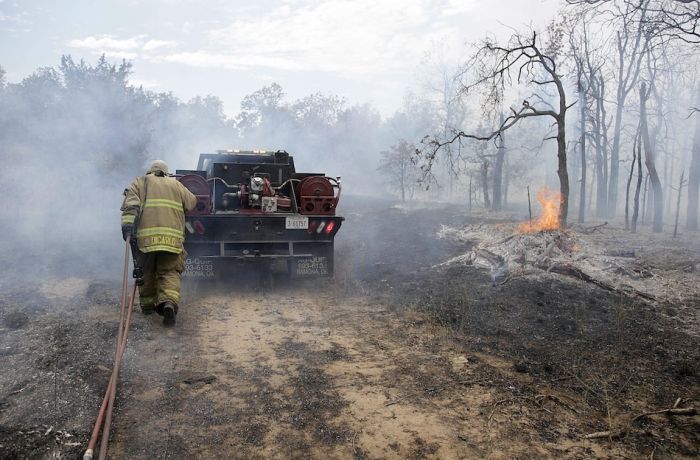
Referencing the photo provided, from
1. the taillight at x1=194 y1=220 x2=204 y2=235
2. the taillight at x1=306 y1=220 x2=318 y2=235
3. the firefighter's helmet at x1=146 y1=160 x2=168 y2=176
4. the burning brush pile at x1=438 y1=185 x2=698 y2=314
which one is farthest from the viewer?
the burning brush pile at x1=438 y1=185 x2=698 y2=314

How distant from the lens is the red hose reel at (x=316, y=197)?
25.3 ft

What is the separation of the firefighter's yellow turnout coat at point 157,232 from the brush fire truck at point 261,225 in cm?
157

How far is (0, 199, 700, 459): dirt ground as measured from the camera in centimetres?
318

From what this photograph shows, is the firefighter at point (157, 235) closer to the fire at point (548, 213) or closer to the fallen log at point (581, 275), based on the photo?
the fallen log at point (581, 275)

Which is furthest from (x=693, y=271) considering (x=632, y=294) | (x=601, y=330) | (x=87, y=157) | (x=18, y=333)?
(x=87, y=157)

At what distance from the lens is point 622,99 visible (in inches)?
927

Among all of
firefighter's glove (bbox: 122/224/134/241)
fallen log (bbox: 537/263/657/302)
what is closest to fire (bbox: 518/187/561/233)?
fallen log (bbox: 537/263/657/302)

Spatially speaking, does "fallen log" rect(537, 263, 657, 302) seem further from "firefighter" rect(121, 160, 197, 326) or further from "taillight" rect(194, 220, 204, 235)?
"firefighter" rect(121, 160, 197, 326)

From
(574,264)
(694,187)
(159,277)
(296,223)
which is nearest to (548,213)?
(574,264)

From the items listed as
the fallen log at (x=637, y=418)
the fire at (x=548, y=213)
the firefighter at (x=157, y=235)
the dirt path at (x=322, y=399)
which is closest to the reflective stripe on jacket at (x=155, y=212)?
the firefighter at (x=157, y=235)

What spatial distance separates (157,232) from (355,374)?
2777 millimetres

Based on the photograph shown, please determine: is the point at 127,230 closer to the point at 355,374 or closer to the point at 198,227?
the point at 198,227

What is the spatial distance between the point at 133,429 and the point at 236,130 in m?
65.0

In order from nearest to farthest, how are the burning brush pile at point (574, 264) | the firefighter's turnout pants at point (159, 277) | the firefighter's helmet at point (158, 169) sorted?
the firefighter's turnout pants at point (159, 277)
the firefighter's helmet at point (158, 169)
the burning brush pile at point (574, 264)
